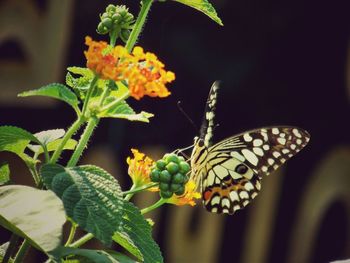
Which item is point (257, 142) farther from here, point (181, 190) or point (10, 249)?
point (10, 249)

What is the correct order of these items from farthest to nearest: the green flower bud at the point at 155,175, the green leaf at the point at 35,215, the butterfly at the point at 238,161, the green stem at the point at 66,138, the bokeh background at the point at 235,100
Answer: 1. the bokeh background at the point at 235,100
2. the butterfly at the point at 238,161
3. the green flower bud at the point at 155,175
4. the green stem at the point at 66,138
5. the green leaf at the point at 35,215

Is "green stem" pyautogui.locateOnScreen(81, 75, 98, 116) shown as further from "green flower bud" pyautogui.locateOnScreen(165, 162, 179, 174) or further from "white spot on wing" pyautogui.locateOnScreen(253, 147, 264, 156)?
"white spot on wing" pyautogui.locateOnScreen(253, 147, 264, 156)

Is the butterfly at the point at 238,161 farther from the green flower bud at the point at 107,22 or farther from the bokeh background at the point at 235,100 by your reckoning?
the bokeh background at the point at 235,100

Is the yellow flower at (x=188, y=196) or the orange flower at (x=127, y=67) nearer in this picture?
the orange flower at (x=127, y=67)

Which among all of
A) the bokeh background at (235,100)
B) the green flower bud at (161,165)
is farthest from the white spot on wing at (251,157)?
the bokeh background at (235,100)

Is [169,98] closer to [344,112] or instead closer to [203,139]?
[344,112]

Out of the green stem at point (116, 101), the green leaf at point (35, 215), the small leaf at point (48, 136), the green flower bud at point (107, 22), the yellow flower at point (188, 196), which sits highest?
the green flower bud at point (107, 22)

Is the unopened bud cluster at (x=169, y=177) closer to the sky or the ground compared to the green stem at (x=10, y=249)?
closer to the sky
